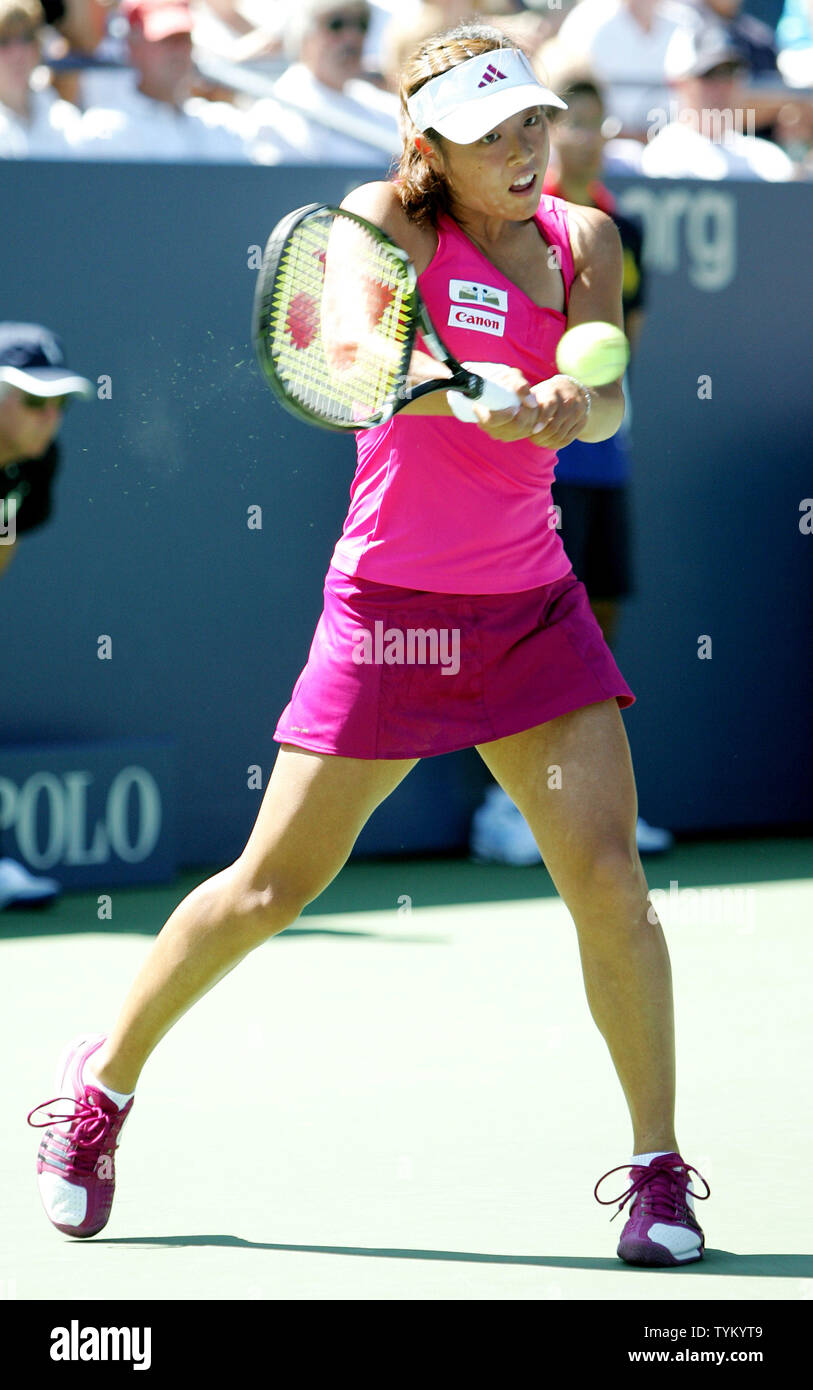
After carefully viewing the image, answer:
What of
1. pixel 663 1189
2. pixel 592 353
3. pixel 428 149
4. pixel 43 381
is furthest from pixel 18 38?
pixel 663 1189

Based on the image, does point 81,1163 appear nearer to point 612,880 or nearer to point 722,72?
point 612,880

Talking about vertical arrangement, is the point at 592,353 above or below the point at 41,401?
below

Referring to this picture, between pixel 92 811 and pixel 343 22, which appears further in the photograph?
pixel 343 22

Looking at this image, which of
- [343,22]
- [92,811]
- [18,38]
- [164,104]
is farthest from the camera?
[343,22]

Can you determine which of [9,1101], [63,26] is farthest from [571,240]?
[63,26]

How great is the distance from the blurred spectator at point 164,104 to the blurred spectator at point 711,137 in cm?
157

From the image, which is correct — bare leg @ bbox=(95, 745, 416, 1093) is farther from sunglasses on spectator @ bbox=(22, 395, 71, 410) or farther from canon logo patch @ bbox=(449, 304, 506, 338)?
sunglasses on spectator @ bbox=(22, 395, 71, 410)

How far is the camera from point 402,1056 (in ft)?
13.7

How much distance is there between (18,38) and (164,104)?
1.95 feet

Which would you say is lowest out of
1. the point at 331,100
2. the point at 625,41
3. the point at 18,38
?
the point at 18,38

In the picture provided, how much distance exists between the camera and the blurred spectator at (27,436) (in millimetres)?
5684

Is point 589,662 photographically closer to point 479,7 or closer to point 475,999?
point 475,999

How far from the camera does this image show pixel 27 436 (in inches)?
230
